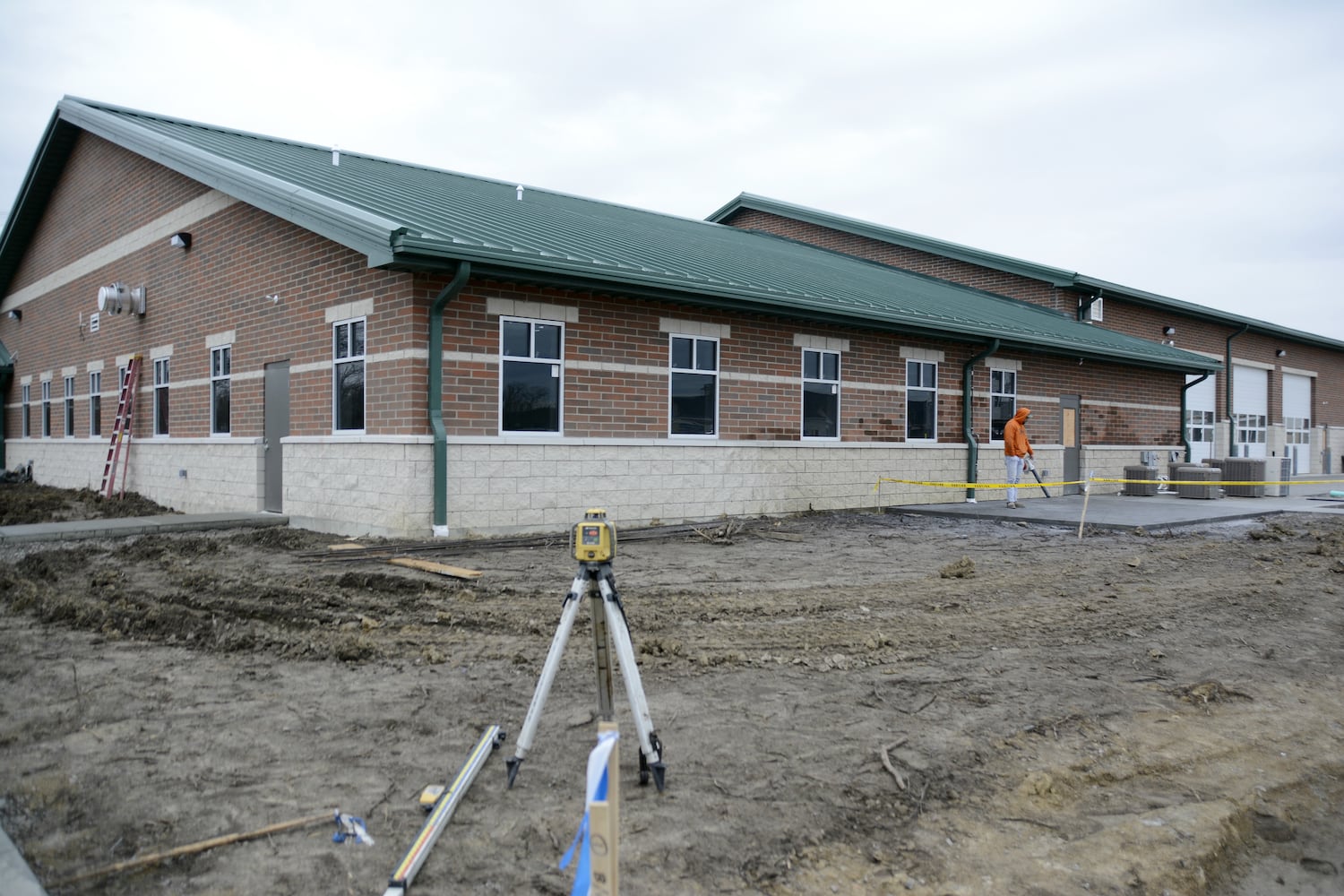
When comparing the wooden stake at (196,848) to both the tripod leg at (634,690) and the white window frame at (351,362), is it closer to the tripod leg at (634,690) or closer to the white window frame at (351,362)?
the tripod leg at (634,690)

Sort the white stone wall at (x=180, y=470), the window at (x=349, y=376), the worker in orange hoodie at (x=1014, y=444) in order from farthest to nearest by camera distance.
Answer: the worker in orange hoodie at (x=1014, y=444)
the white stone wall at (x=180, y=470)
the window at (x=349, y=376)

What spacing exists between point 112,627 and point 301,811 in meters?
4.48

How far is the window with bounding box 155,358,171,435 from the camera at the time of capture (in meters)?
18.5

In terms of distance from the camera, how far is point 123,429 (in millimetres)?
19281

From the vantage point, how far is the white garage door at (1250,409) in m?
32.0

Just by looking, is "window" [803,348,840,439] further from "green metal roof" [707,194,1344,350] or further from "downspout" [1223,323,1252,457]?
"downspout" [1223,323,1252,457]

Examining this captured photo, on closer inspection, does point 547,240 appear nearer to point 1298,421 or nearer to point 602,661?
point 602,661

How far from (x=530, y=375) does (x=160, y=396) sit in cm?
1008

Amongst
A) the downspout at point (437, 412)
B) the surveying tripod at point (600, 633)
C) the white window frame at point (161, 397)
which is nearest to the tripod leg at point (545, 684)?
the surveying tripod at point (600, 633)

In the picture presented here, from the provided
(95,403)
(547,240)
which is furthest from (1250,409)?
(95,403)

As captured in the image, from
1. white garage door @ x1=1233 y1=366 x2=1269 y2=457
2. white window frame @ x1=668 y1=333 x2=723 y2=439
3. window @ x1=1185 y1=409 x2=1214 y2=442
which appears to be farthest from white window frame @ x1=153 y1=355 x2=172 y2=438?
white garage door @ x1=1233 y1=366 x2=1269 y2=457

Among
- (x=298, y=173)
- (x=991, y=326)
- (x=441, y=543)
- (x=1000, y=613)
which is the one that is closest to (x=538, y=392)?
(x=441, y=543)

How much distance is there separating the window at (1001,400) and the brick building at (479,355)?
0.20 ft

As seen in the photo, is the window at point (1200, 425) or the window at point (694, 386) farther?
the window at point (1200, 425)
